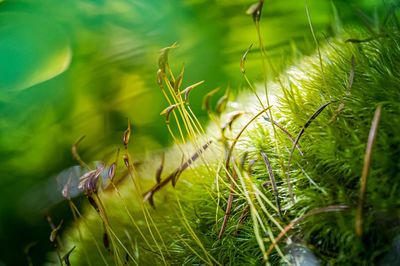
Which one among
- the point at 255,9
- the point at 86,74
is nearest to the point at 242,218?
the point at 255,9

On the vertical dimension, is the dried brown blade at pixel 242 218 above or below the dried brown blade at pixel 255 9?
below

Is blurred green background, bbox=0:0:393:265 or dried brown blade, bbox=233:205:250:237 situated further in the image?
blurred green background, bbox=0:0:393:265

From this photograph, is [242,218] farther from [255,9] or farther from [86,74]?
[86,74]

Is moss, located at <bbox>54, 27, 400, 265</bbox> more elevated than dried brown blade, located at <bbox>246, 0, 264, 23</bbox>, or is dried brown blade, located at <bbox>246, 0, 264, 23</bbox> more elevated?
dried brown blade, located at <bbox>246, 0, 264, 23</bbox>

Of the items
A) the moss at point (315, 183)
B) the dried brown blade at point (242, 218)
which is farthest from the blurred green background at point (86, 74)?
the dried brown blade at point (242, 218)

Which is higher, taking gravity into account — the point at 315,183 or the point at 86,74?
the point at 86,74

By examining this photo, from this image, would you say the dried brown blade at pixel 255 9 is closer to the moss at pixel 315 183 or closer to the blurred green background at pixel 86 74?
the moss at pixel 315 183

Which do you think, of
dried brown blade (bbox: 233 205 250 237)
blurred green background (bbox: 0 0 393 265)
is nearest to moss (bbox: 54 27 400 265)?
dried brown blade (bbox: 233 205 250 237)

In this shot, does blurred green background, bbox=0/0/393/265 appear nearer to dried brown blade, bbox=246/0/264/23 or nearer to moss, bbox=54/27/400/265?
moss, bbox=54/27/400/265
